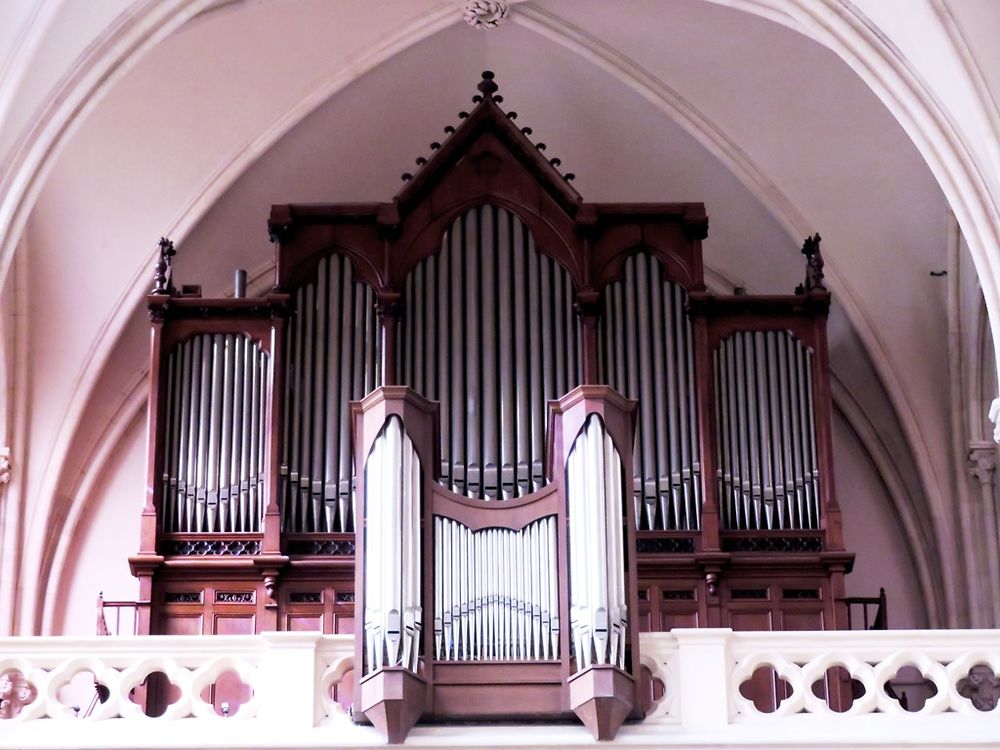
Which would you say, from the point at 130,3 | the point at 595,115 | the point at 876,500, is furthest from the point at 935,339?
the point at 130,3

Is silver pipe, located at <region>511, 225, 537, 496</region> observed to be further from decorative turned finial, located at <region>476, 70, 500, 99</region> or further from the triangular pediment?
decorative turned finial, located at <region>476, 70, 500, 99</region>

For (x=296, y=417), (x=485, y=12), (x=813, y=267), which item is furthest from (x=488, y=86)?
(x=296, y=417)

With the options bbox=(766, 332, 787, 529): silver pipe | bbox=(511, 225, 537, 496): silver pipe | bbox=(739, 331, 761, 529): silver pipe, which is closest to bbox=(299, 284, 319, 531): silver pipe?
bbox=(511, 225, 537, 496): silver pipe

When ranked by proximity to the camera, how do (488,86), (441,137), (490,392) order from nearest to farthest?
(490,392)
(488,86)
(441,137)

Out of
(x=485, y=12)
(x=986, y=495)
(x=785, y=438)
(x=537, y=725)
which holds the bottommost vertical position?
(x=537, y=725)

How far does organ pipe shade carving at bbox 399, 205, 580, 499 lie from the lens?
13930 mm

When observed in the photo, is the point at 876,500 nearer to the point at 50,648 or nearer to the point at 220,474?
the point at 220,474

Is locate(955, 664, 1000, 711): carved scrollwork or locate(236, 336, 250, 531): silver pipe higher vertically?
locate(236, 336, 250, 531): silver pipe

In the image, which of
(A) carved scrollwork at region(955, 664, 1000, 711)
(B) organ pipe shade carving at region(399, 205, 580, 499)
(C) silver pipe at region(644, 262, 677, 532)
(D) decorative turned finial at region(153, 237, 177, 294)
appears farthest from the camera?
(D) decorative turned finial at region(153, 237, 177, 294)

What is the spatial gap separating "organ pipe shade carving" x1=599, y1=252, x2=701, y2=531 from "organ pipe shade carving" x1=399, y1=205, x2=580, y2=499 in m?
0.32

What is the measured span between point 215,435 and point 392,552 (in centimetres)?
291

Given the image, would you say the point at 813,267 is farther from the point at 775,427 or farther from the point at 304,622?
the point at 304,622

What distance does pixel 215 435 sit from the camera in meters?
14.4

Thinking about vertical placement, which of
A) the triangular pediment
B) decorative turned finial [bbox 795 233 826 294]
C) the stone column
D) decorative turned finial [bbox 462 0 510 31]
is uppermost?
decorative turned finial [bbox 462 0 510 31]
